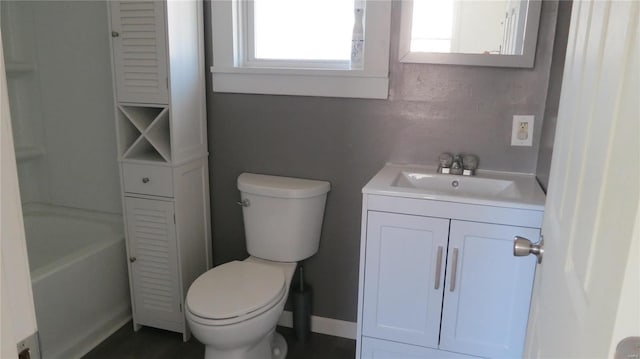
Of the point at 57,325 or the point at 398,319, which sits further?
the point at 57,325

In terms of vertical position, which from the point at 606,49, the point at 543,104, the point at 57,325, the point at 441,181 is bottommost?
the point at 57,325

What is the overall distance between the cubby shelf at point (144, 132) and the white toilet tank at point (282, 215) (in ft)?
1.28

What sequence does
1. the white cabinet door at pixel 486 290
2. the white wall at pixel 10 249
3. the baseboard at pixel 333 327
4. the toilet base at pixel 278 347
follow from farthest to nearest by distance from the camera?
the baseboard at pixel 333 327
the toilet base at pixel 278 347
the white cabinet door at pixel 486 290
the white wall at pixel 10 249

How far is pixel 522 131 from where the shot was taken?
74.5 inches

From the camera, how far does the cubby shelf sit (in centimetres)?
206

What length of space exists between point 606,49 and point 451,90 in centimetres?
135

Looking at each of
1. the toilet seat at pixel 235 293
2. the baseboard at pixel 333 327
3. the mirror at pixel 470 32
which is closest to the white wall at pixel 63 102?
the toilet seat at pixel 235 293

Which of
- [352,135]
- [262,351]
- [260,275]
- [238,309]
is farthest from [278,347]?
→ [352,135]

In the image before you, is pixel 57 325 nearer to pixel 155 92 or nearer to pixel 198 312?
pixel 198 312

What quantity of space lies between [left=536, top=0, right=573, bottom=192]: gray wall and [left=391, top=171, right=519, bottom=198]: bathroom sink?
0.46ft

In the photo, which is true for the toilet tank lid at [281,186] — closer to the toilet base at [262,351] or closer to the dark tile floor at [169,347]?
the toilet base at [262,351]

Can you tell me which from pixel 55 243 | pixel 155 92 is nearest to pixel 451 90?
pixel 155 92

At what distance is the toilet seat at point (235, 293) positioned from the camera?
5.46 feet

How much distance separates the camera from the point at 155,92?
1994 mm
